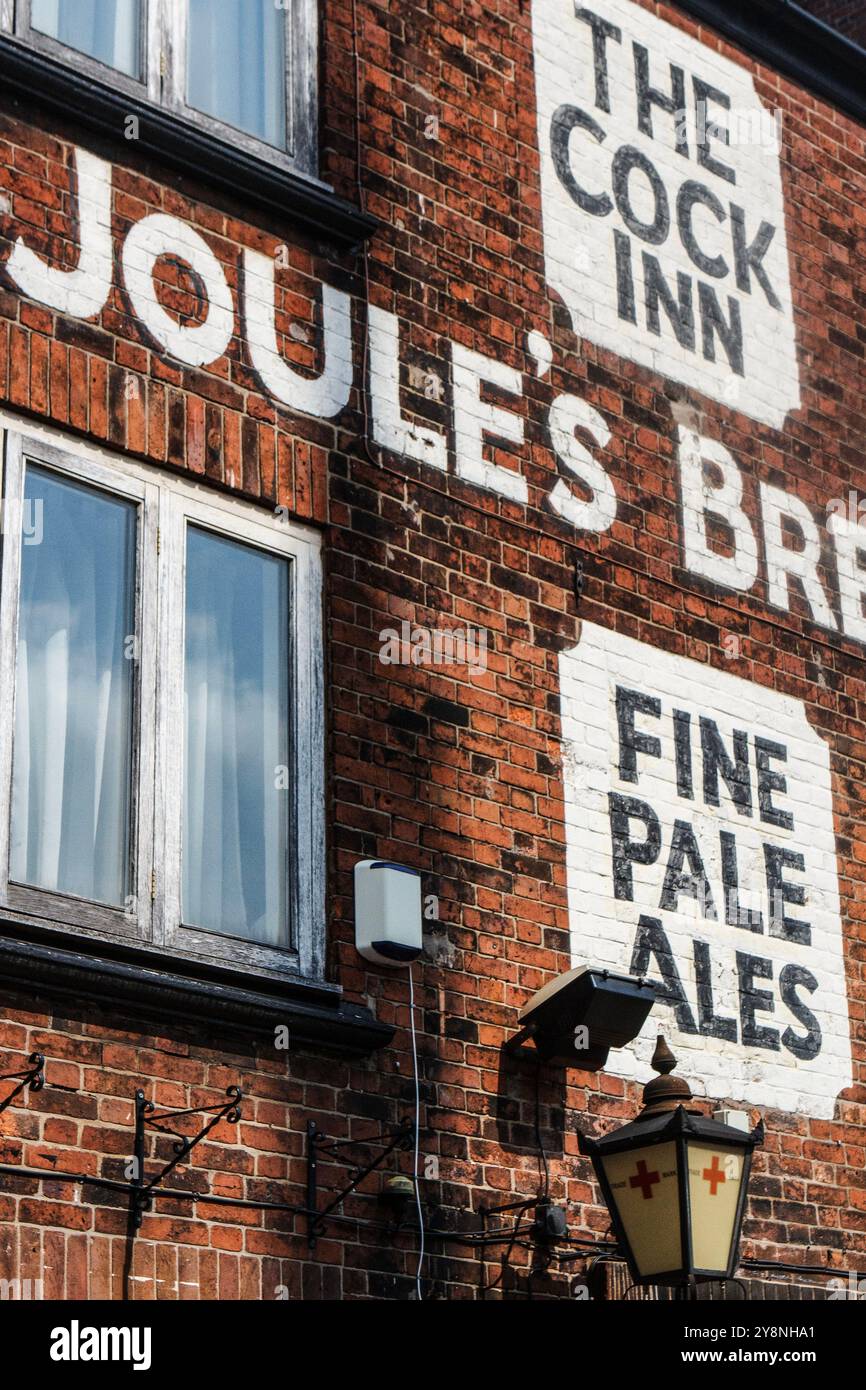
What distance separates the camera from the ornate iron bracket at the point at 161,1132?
20.0 ft

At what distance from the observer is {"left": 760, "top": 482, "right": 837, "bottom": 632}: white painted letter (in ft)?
30.4

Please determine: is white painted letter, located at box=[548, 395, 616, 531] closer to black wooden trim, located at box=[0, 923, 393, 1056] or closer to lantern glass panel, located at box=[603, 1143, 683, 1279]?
black wooden trim, located at box=[0, 923, 393, 1056]

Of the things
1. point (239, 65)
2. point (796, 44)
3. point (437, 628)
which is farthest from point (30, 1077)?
point (796, 44)

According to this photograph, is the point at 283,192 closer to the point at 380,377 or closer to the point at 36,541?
the point at 380,377

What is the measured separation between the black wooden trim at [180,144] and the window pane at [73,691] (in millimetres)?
1260

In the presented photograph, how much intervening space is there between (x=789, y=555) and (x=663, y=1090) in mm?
3218

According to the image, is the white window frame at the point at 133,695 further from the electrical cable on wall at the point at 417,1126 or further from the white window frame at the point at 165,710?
the electrical cable on wall at the point at 417,1126

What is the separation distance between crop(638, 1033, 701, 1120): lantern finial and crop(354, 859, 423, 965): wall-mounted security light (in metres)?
0.84

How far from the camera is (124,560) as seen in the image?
6.93m

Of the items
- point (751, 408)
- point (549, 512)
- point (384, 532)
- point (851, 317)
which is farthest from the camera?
point (851, 317)

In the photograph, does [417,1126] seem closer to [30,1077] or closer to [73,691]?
[30,1077]

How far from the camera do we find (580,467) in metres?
8.52

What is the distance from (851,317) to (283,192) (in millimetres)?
3500

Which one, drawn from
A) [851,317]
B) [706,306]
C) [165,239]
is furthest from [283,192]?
[851,317]
